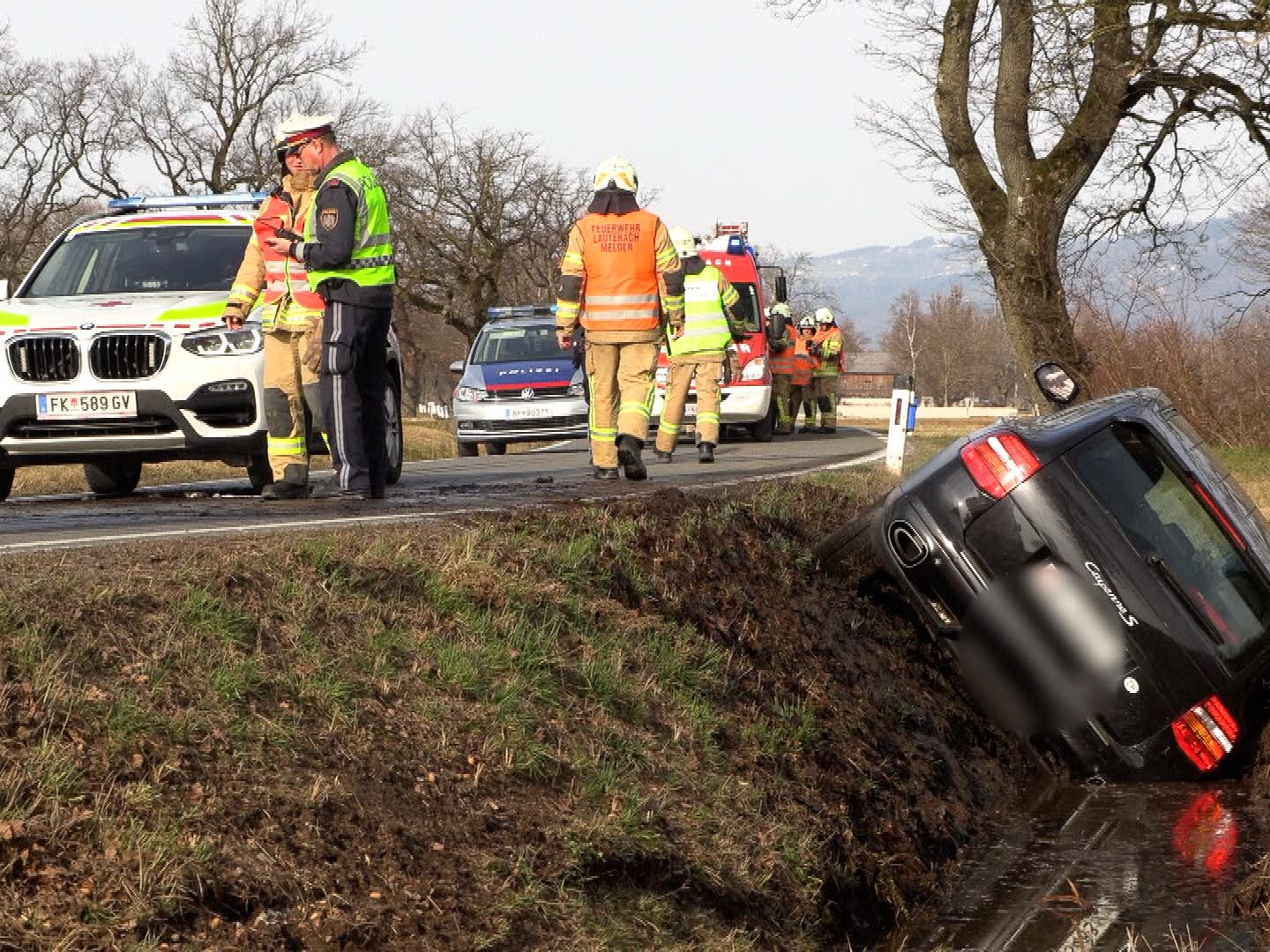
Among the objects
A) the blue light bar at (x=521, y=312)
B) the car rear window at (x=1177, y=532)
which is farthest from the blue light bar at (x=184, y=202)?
the blue light bar at (x=521, y=312)

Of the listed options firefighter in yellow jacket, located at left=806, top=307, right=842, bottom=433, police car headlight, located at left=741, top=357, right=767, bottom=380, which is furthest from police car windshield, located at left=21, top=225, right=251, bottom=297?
firefighter in yellow jacket, located at left=806, top=307, right=842, bottom=433

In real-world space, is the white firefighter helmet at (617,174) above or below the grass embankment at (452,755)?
above

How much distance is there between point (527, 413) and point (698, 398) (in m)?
6.29

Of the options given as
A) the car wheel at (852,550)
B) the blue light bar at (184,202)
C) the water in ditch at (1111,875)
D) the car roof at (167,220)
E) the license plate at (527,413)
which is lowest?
the water in ditch at (1111,875)

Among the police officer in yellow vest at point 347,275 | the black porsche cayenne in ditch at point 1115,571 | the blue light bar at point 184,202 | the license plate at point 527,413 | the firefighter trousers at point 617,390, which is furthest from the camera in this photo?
the license plate at point 527,413

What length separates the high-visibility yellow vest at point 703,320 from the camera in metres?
16.0

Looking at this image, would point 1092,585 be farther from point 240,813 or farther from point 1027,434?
point 240,813

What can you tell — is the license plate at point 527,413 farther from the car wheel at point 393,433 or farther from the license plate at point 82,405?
the license plate at point 82,405

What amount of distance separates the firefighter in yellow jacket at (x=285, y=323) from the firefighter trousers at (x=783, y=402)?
55.1 ft

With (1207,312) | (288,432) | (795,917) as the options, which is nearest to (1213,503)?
(795,917)

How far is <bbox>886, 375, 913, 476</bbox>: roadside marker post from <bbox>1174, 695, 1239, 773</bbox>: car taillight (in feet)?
27.1

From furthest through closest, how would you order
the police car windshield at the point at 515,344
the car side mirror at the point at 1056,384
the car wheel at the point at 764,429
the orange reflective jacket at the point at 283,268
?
1. the car wheel at the point at 764,429
2. the police car windshield at the point at 515,344
3. the orange reflective jacket at the point at 283,268
4. the car side mirror at the point at 1056,384

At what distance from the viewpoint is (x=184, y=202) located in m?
12.2

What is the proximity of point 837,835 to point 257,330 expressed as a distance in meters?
Result: 5.93
